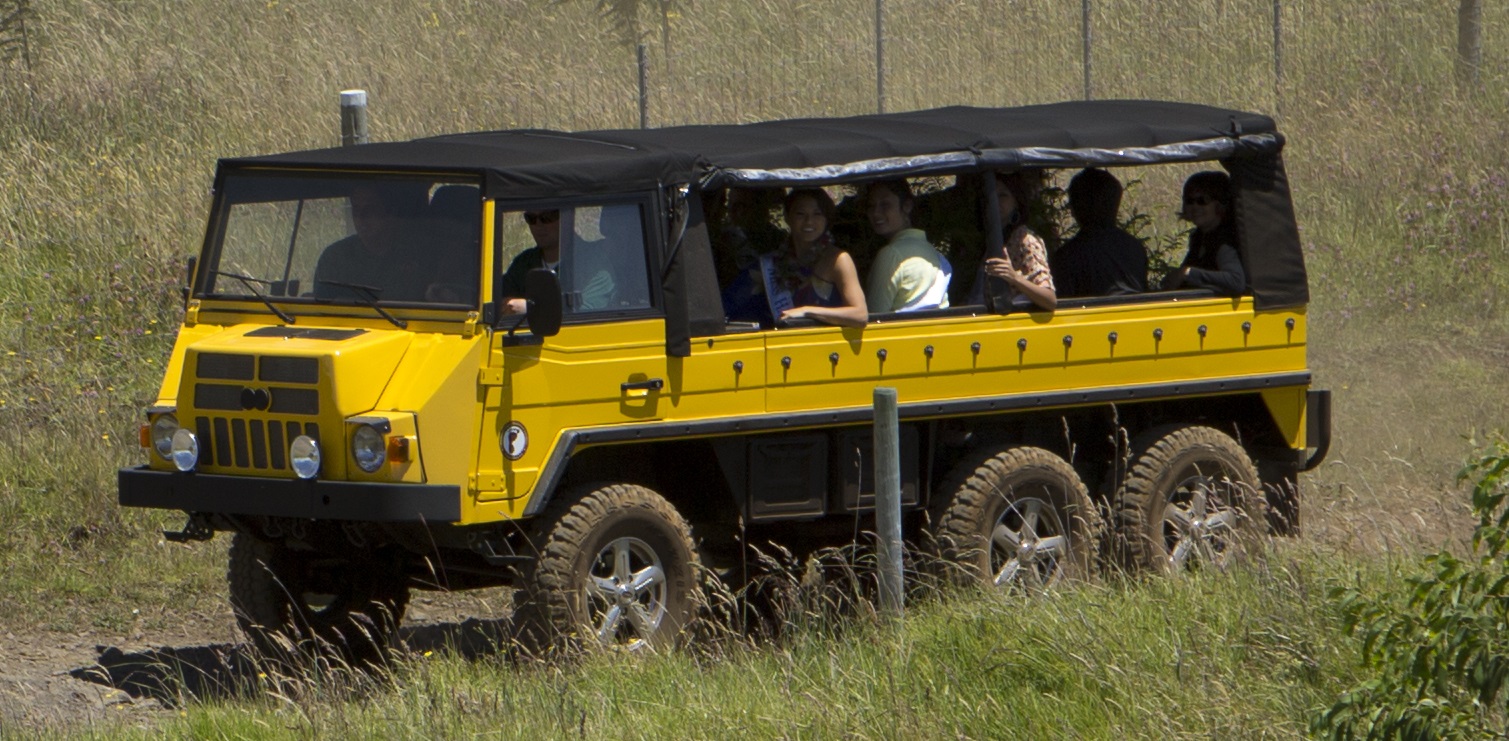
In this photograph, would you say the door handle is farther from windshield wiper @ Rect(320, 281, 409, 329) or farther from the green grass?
the green grass

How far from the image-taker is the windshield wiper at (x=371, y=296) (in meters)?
7.21

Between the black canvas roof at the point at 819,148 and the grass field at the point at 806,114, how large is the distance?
66.9 inches

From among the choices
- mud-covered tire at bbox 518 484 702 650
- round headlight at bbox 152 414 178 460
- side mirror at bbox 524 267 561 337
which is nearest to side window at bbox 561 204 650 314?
side mirror at bbox 524 267 561 337

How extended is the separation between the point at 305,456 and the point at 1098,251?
387 centimetres

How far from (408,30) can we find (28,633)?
45.0ft

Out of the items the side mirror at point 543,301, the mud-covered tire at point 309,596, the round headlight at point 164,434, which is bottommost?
the mud-covered tire at point 309,596

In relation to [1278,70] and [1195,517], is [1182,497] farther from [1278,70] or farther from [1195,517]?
[1278,70]

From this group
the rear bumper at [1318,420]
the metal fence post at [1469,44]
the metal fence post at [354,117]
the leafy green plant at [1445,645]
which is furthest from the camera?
the metal fence post at [1469,44]

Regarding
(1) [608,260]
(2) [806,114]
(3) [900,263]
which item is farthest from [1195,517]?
(2) [806,114]

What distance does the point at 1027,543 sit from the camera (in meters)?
8.46

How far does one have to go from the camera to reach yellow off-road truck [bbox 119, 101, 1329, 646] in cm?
705

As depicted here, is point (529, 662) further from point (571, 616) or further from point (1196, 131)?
point (1196, 131)

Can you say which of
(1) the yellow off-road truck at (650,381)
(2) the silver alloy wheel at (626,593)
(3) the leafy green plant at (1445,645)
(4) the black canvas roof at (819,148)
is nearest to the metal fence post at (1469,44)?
(4) the black canvas roof at (819,148)

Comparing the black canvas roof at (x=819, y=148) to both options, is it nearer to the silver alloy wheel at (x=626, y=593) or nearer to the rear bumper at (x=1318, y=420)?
the rear bumper at (x=1318, y=420)
